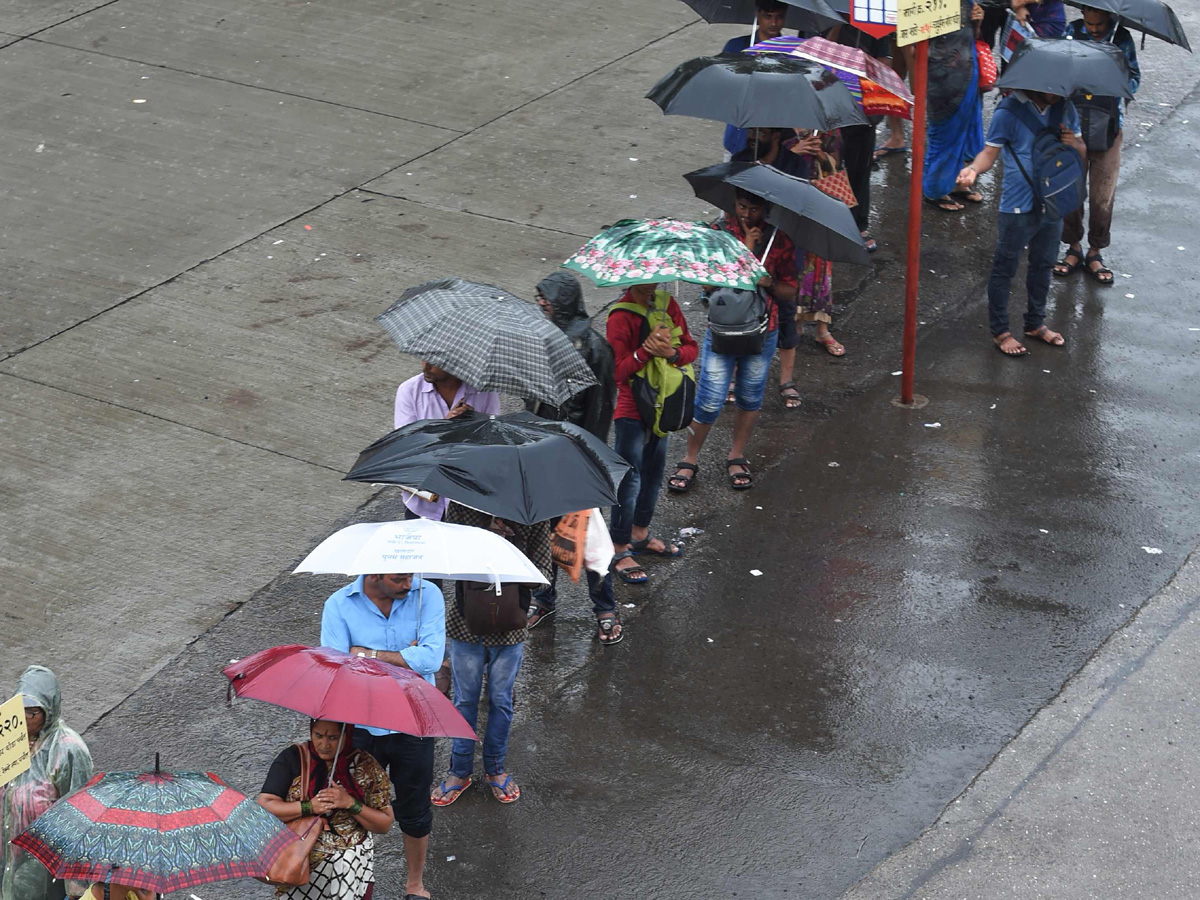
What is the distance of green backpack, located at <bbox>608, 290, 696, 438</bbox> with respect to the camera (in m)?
7.11

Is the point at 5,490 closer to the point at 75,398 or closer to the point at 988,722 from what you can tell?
the point at 75,398

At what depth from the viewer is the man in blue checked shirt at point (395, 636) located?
5242 millimetres

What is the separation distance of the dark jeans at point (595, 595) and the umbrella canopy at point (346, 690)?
6.69 feet

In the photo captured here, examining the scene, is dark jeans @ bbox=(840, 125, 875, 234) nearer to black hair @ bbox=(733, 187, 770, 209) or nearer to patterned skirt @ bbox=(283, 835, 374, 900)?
black hair @ bbox=(733, 187, 770, 209)

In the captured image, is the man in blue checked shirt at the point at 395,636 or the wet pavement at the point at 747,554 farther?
the wet pavement at the point at 747,554

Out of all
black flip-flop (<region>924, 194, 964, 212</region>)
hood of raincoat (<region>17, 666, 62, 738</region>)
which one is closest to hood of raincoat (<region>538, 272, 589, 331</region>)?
hood of raincoat (<region>17, 666, 62, 738</region>)

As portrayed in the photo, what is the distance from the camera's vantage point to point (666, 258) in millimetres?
6809

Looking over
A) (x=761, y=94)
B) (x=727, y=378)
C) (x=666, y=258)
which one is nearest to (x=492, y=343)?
(x=666, y=258)

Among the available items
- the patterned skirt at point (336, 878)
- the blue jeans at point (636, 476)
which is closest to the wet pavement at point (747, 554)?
the blue jeans at point (636, 476)

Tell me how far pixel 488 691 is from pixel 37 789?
6.10ft

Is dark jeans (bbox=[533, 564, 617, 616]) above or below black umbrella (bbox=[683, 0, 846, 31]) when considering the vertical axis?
below

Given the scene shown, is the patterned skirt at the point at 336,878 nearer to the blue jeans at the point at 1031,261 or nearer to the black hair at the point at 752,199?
the black hair at the point at 752,199

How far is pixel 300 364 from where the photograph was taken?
30.3ft

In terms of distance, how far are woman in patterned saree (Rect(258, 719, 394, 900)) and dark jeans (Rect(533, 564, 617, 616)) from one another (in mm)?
2000
